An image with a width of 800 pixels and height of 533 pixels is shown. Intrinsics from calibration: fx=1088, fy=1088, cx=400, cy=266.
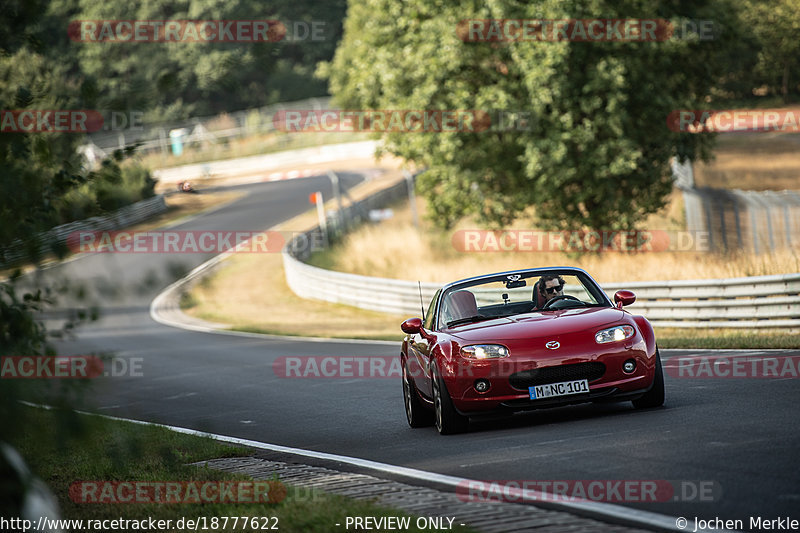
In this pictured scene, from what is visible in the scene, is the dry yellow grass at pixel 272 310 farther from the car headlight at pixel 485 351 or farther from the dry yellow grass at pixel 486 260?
the car headlight at pixel 485 351

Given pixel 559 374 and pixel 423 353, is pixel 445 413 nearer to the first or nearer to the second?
pixel 423 353

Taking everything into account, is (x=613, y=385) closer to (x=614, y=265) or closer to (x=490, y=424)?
(x=490, y=424)

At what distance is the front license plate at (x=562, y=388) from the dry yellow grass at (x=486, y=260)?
40.7ft

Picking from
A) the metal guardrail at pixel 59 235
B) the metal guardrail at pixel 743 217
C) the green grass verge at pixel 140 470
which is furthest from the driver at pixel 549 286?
the metal guardrail at pixel 743 217

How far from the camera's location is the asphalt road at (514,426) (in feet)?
20.0

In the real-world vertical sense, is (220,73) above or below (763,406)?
above

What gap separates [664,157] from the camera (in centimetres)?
3056

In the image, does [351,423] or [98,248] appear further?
[351,423]

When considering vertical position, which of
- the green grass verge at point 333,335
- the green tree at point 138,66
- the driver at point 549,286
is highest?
the green tree at point 138,66

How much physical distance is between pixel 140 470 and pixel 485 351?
3131mm

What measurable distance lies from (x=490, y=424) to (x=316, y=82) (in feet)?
270

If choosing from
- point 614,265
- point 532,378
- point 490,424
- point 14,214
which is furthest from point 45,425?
point 614,265

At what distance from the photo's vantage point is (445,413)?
9805mm

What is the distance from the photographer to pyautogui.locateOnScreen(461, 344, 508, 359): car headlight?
9.47m
